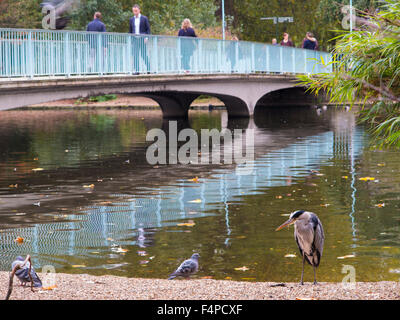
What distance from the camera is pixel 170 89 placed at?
29297mm

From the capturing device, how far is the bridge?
21000mm

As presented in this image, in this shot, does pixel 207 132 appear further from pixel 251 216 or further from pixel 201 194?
pixel 251 216

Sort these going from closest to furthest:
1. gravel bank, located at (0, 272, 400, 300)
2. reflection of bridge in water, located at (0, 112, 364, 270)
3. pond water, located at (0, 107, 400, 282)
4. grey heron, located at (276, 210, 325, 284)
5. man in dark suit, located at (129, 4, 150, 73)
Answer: gravel bank, located at (0, 272, 400, 300)
grey heron, located at (276, 210, 325, 284)
pond water, located at (0, 107, 400, 282)
reflection of bridge in water, located at (0, 112, 364, 270)
man in dark suit, located at (129, 4, 150, 73)

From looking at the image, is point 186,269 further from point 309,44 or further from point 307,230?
point 309,44

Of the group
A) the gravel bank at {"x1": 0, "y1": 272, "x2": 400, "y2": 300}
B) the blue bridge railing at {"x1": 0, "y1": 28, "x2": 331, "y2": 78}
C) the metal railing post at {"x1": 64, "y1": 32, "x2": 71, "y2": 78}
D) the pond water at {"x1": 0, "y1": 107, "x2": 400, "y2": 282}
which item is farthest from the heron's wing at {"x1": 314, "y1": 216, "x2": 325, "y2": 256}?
the metal railing post at {"x1": 64, "y1": 32, "x2": 71, "y2": 78}

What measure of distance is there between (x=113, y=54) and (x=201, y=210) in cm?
1263

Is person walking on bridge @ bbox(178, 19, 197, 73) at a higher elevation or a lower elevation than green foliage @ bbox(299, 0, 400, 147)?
higher

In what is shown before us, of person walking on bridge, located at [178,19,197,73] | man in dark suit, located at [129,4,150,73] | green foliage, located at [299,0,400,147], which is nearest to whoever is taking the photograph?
green foliage, located at [299,0,400,147]

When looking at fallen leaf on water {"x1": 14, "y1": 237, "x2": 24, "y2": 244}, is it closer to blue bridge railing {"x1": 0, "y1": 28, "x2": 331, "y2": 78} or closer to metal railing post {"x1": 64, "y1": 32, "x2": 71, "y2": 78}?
blue bridge railing {"x1": 0, "y1": 28, "x2": 331, "y2": 78}

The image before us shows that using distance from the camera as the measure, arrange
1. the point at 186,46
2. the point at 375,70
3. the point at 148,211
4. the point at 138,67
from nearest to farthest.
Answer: the point at 375,70 < the point at 148,211 < the point at 138,67 < the point at 186,46

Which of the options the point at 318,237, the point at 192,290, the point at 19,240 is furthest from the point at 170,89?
the point at 192,290

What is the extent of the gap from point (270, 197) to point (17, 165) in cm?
893

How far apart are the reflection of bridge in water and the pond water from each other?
0.06 ft
